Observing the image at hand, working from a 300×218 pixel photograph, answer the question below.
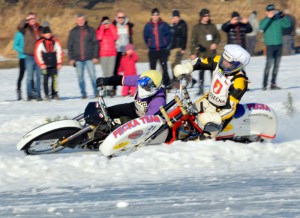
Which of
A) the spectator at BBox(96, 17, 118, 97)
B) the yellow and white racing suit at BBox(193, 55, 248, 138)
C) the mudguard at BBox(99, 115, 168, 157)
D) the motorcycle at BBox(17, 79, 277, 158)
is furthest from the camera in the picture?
the spectator at BBox(96, 17, 118, 97)

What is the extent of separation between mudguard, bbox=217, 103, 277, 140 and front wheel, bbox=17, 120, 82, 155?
2070 mm

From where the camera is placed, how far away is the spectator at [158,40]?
19.0m

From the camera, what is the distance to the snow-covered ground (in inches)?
318

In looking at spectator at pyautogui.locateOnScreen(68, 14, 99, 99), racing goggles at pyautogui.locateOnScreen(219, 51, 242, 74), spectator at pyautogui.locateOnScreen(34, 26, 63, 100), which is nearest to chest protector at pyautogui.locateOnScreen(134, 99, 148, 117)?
racing goggles at pyautogui.locateOnScreen(219, 51, 242, 74)

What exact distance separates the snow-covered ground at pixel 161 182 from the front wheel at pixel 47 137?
226mm

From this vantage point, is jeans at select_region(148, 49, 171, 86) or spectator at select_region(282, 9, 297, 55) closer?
jeans at select_region(148, 49, 171, 86)

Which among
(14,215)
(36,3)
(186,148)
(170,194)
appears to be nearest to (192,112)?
(186,148)

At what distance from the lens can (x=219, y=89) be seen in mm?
11219

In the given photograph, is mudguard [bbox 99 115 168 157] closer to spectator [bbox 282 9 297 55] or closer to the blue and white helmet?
the blue and white helmet

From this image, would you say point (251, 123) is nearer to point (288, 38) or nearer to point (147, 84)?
point (147, 84)

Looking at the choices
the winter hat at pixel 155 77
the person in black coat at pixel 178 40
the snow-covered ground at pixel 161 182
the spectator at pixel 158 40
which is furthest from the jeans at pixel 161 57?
the winter hat at pixel 155 77

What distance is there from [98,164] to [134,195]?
134 centimetres

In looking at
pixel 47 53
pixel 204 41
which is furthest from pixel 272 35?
pixel 47 53

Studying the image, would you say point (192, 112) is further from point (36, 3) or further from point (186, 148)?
point (36, 3)
